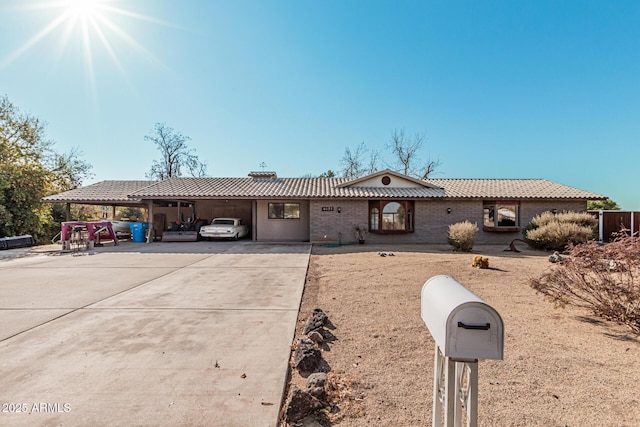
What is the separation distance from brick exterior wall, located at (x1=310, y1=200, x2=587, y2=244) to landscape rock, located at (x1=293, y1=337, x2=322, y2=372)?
42.6ft

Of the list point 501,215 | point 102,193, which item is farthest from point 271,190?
point 501,215

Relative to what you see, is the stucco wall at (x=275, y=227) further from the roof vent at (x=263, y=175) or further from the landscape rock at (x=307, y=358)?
the landscape rock at (x=307, y=358)

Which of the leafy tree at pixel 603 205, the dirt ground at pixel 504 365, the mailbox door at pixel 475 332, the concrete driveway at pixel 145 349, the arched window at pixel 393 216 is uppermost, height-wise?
the leafy tree at pixel 603 205

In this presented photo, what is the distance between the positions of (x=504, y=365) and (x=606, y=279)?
2455mm

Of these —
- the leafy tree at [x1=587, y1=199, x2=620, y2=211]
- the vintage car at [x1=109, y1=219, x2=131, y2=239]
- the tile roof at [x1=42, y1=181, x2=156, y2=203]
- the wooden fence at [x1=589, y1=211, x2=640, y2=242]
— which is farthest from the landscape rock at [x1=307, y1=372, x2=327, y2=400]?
the leafy tree at [x1=587, y1=199, x2=620, y2=211]

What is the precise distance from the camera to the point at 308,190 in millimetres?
→ 17516

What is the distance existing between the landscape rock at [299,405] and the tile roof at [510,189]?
15.5 m

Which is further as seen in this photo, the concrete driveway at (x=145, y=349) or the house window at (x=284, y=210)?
the house window at (x=284, y=210)

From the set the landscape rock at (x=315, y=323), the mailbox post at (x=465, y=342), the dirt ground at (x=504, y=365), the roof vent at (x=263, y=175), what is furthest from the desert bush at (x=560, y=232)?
the roof vent at (x=263, y=175)

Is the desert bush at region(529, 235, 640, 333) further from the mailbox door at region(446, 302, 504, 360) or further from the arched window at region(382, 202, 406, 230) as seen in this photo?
the arched window at region(382, 202, 406, 230)

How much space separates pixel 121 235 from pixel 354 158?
26190 mm

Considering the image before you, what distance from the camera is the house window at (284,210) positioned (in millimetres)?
18109

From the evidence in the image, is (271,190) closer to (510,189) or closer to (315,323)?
(510,189)

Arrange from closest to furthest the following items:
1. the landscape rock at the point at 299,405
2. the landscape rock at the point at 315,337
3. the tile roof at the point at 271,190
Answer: the landscape rock at the point at 299,405 < the landscape rock at the point at 315,337 < the tile roof at the point at 271,190
